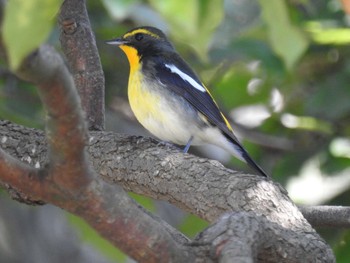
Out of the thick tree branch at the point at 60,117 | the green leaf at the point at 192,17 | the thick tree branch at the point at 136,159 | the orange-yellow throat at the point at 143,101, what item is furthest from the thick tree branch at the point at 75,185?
the orange-yellow throat at the point at 143,101

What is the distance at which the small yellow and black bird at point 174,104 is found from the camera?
5160mm

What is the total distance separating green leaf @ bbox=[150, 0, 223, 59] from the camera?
1.44 meters

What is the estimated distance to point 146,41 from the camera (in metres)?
5.71

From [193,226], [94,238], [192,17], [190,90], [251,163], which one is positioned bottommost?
[94,238]

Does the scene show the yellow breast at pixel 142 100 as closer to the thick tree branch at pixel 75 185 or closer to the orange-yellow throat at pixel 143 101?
the orange-yellow throat at pixel 143 101

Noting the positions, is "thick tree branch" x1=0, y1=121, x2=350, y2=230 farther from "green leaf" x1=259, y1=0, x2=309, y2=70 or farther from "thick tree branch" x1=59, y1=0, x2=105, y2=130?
"green leaf" x1=259, y1=0, x2=309, y2=70

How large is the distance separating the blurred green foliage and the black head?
121 millimetres

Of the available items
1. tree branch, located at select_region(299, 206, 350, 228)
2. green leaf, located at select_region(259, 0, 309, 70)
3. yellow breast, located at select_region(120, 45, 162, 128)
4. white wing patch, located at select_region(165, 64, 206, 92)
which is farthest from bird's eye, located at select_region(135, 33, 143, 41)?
green leaf, located at select_region(259, 0, 309, 70)

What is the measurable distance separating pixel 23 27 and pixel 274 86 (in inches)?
193

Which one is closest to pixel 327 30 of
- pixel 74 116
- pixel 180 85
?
pixel 180 85

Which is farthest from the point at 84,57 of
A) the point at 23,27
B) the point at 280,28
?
the point at 23,27

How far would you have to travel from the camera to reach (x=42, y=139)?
3.65 m

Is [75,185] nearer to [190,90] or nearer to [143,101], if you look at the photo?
[143,101]

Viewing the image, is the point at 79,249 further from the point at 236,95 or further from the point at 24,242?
the point at 236,95
